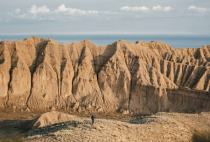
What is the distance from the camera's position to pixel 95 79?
71625mm

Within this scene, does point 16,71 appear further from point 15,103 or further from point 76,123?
point 76,123

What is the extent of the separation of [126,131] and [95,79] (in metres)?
37.9

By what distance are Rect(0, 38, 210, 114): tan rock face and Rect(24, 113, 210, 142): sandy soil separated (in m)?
27.3

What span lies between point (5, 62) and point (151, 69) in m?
19.4

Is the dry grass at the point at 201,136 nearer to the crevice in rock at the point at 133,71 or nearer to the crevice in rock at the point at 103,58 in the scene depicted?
the crevice in rock at the point at 133,71

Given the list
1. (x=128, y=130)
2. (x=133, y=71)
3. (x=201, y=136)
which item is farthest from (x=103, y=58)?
(x=128, y=130)

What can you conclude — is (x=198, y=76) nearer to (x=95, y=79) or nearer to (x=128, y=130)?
(x=95, y=79)

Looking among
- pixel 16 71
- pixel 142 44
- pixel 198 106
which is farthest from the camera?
pixel 142 44

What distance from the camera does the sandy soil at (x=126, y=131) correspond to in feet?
106

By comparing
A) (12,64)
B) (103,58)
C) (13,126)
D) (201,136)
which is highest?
(103,58)

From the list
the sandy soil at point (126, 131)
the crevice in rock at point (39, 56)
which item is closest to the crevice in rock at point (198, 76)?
the crevice in rock at point (39, 56)

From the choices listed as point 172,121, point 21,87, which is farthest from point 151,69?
point 172,121

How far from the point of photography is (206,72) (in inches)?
2933

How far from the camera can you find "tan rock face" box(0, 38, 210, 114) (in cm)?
6769
